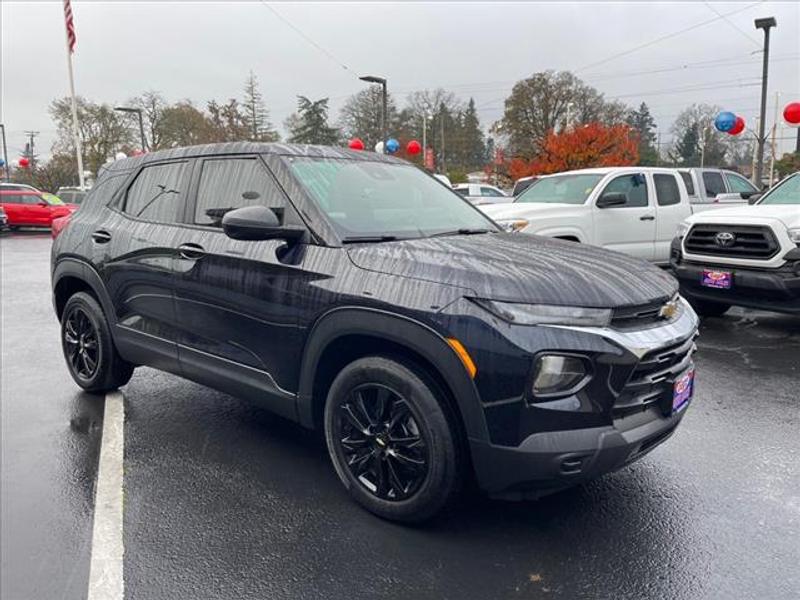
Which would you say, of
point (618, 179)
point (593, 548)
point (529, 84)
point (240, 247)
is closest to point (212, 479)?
point (240, 247)

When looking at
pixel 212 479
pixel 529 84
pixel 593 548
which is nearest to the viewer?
pixel 593 548

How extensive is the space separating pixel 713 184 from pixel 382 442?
36.1 feet

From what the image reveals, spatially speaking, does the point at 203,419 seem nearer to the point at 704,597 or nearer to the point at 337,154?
the point at 337,154

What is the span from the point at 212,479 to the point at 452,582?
156cm

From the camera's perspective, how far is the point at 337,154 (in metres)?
3.96

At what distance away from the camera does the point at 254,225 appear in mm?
3070

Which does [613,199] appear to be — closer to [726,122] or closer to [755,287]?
[755,287]

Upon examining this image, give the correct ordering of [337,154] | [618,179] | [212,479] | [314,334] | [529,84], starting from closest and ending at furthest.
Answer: [314,334], [212,479], [337,154], [618,179], [529,84]

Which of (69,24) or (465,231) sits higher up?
(69,24)

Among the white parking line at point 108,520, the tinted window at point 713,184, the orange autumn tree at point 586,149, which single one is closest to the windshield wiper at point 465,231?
the white parking line at point 108,520

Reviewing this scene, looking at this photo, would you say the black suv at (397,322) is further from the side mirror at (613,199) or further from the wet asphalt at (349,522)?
the side mirror at (613,199)

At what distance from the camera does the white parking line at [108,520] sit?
8.42 feet

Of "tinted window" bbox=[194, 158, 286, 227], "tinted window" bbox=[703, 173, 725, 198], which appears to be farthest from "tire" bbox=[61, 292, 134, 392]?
"tinted window" bbox=[703, 173, 725, 198]

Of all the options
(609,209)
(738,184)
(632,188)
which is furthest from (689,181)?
(609,209)
